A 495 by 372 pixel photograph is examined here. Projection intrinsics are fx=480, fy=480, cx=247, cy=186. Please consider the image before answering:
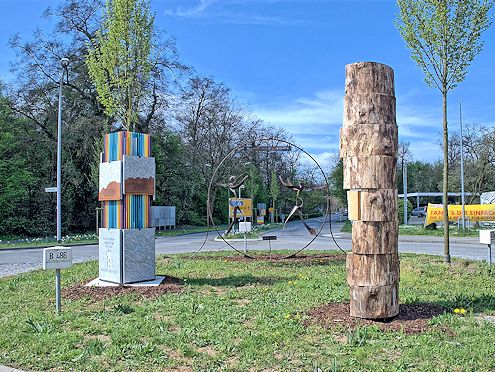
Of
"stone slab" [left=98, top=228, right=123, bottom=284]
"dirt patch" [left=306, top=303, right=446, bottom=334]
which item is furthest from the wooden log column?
"stone slab" [left=98, top=228, right=123, bottom=284]

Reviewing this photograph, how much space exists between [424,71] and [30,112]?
94.9ft

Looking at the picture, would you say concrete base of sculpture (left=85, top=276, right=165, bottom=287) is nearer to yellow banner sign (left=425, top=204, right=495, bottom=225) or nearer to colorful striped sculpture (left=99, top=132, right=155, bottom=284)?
colorful striped sculpture (left=99, top=132, right=155, bottom=284)

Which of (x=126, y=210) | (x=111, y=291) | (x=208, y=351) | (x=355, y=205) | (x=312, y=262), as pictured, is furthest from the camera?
(x=312, y=262)

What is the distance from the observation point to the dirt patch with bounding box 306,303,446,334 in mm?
5992

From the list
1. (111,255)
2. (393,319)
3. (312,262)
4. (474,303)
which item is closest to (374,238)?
(393,319)

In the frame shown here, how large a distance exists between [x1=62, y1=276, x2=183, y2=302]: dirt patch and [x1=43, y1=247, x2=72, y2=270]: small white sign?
1.38m

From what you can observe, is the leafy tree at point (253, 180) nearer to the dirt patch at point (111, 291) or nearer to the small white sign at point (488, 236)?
the small white sign at point (488, 236)

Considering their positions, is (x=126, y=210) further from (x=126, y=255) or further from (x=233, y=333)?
(x=233, y=333)

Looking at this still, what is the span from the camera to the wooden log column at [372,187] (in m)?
6.34

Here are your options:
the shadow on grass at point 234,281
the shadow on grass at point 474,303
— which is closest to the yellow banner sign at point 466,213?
the shadow on grass at point 234,281

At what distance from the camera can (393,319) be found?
20.9ft

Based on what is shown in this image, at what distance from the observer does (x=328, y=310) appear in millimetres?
6863

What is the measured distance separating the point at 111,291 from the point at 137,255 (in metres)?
1.14

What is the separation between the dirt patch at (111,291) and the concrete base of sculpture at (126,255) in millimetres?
472
